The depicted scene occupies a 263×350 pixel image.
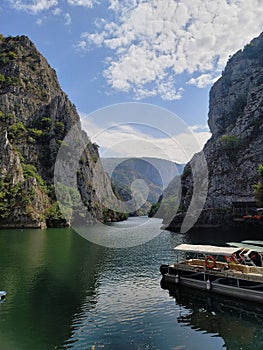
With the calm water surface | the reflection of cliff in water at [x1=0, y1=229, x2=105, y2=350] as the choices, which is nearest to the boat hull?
A: the calm water surface

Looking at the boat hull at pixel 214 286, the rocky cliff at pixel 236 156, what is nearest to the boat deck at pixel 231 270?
the boat hull at pixel 214 286

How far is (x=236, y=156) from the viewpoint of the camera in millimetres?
112062

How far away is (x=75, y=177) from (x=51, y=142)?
22.3m

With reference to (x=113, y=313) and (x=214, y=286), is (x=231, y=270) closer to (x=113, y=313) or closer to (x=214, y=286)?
(x=214, y=286)

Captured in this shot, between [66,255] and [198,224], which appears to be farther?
[198,224]

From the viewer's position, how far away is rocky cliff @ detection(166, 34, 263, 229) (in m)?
102

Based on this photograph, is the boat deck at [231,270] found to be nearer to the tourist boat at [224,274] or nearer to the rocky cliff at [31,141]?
the tourist boat at [224,274]

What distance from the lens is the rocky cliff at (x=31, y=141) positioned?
109775mm

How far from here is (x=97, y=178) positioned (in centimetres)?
17338

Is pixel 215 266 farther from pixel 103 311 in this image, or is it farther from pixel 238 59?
pixel 238 59

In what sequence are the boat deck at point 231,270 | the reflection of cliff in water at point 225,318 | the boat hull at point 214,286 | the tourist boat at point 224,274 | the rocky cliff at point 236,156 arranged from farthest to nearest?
the rocky cliff at point 236,156 → the boat deck at point 231,270 → the tourist boat at point 224,274 → the boat hull at point 214,286 → the reflection of cliff in water at point 225,318

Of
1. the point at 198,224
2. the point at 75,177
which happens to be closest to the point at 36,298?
the point at 198,224

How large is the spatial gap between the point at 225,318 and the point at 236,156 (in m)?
97.2

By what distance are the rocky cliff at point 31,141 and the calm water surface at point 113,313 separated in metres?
74.1
